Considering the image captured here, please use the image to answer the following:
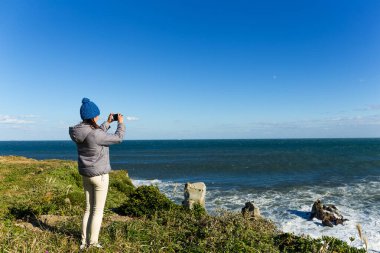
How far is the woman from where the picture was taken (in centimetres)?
625

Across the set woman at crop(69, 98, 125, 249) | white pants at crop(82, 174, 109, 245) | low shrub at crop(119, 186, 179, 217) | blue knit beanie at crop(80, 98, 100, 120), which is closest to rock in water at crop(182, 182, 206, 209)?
low shrub at crop(119, 186, 179, 217)

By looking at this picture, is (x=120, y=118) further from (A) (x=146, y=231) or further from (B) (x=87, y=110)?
(A) (x=146, y=231)

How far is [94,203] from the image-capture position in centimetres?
648

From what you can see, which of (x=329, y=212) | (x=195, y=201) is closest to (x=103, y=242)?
(x=195, y=201)

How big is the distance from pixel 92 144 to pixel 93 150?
5.2 inches

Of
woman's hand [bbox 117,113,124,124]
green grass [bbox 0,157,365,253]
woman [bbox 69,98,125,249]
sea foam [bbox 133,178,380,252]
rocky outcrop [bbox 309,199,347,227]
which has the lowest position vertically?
sea foam [bbox 133,178,380,252]

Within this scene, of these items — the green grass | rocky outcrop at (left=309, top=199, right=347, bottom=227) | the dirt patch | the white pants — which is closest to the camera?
the white pants

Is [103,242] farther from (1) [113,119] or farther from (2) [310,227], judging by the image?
(2) [310,227]

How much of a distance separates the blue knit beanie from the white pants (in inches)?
49.7

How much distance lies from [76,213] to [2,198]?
16.2ft

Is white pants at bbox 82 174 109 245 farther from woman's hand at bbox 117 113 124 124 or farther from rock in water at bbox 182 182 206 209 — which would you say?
rock in water at bbox 182 182 206 209

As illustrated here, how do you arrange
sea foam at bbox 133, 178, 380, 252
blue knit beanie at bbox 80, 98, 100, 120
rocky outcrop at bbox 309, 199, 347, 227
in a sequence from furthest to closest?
rocky outcrop at bbox 309, 199, 347, 227, sea foam at bbox 133, 178, 380, 252, blue knit beanie at bbox 80, 98, 100, 120

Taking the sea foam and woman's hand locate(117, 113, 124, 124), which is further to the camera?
the sea foam

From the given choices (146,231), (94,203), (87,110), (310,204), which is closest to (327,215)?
(310,204)
